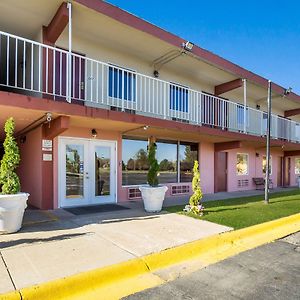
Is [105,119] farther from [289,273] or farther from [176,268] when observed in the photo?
[289,273]

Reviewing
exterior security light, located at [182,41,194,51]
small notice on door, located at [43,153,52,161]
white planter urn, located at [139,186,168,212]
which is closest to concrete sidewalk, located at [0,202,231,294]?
white planter urn, located at [139,186,168,212]

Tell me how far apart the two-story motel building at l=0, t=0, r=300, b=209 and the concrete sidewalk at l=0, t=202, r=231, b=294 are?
2051 mm

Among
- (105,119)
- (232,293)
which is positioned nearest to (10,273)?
(232,293)

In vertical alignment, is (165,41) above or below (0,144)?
above

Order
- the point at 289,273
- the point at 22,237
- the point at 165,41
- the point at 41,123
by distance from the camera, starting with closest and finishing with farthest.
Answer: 1. the point at 289,273
2. the point at 22,237
3. the point at 41,123
4. the point at 165,41

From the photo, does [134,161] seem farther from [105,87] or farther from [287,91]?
[287,91]

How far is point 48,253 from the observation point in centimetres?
483

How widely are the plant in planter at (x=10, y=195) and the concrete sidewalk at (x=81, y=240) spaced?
26 cm

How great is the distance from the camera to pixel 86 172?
9.86m

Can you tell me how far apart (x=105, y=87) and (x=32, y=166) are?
3737mm

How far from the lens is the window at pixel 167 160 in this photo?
40.7 ft

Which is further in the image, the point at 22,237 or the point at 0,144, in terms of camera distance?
the point at 0,144

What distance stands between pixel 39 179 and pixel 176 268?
5.92 meters

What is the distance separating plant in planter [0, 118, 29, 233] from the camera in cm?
580
